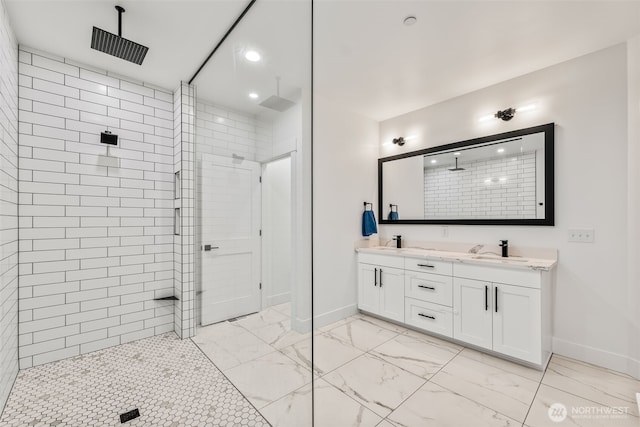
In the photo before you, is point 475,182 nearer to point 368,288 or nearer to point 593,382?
point 368,288

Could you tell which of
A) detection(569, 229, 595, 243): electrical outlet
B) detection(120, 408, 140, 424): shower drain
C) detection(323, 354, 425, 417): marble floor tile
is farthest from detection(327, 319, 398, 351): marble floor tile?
detection(569, 229, 595, 243): electrical outlet

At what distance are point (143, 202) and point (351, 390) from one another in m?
2.46

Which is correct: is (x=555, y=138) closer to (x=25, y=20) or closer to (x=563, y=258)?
(x=563, y=258)

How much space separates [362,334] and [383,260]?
0.81 metres

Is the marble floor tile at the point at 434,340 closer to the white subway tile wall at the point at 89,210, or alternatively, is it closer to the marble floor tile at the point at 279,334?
the marble floor tile at the point at 279,334

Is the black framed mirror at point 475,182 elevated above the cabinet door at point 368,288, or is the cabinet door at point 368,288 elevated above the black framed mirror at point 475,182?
the black framed mirror at point 475,182

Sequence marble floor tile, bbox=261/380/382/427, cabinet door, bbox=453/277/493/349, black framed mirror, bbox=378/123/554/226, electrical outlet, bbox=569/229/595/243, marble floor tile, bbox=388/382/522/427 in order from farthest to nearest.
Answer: black framed mirror, bbox=378/123/554/226, cabinet door, bbox=453/277/493/349, electrical outlet, bbox=569/229/595/243, marble floor tile, bbox=388/382/522/427, marble floor tile, bbox=261/380/382/427

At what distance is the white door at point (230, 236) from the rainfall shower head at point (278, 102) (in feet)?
1.18

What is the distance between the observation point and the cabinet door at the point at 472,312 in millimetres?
2381

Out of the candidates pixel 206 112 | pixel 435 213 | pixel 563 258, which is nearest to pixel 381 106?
pixel 435 213

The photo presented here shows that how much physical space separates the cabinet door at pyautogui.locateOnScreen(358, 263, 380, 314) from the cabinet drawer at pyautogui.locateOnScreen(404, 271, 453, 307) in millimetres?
383

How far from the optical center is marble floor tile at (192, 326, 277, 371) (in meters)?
1.75
